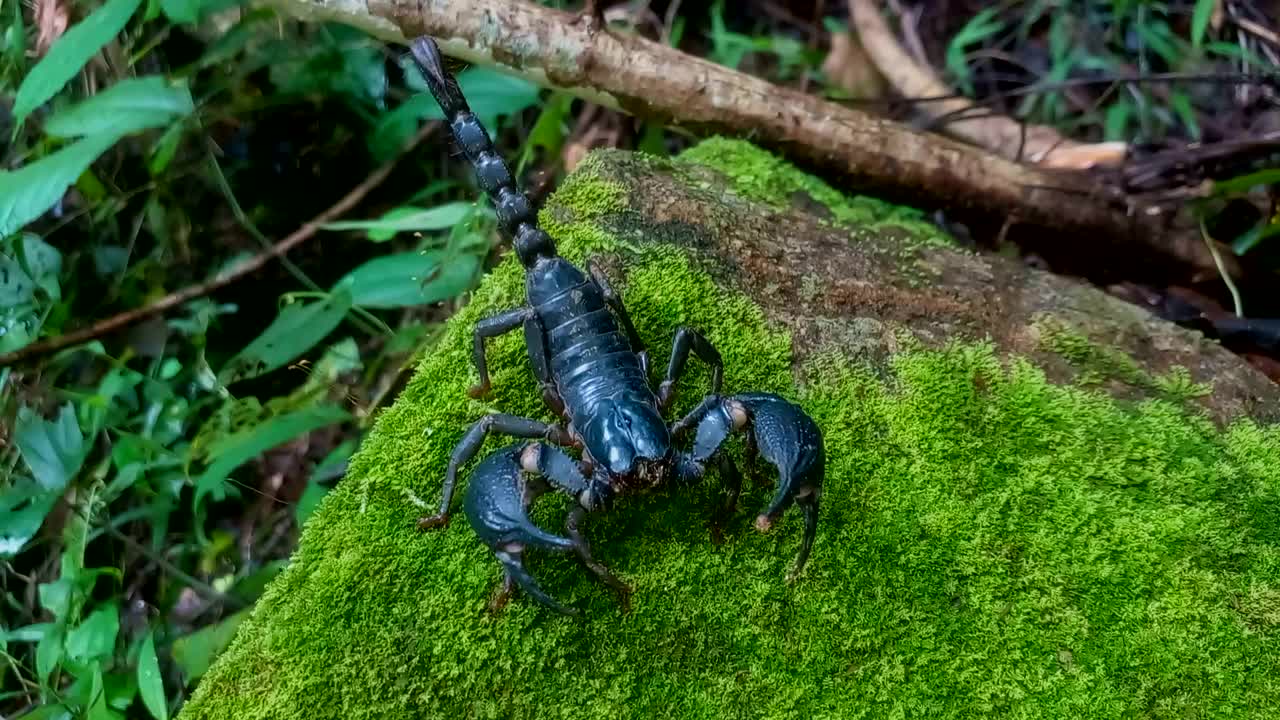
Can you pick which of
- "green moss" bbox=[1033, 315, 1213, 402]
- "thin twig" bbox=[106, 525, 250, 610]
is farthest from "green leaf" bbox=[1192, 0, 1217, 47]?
"thin twig" bbox=[106, 525, 250, 610]

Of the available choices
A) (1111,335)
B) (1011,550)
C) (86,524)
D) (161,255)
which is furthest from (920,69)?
(86,524)

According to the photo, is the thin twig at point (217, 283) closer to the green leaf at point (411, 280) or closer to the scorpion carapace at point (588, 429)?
the green leaf at point (411, 280)

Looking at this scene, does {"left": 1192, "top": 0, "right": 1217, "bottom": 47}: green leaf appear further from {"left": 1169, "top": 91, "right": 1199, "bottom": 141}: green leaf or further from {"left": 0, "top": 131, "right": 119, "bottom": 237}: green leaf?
{"left": 0, "top": 131, "right": 119, "bottom": 237}: green leaf

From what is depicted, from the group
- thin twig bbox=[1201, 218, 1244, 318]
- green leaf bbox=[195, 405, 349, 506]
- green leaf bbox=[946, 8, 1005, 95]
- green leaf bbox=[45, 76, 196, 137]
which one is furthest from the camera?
green leaf bbox=[946, 8, 1005, 95]

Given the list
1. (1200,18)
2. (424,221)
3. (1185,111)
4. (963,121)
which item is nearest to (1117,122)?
(1185,111)

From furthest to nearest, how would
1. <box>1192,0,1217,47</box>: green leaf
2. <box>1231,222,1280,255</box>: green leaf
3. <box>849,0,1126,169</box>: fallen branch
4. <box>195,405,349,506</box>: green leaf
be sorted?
1. <box>849,0,1126,169</box>: fallen branch
2. <box>1192,0,1217,47</box>: green leaf
3. <box>1231,222,1280,255</box>: green leaf
4. <box>195,405,349,506</box>: green leaf

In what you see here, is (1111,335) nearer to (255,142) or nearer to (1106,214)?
(1106,214)

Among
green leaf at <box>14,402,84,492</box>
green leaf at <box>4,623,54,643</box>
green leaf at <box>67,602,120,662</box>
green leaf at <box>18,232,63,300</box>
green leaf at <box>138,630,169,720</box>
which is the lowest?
green leaf at <box>4,623,54,643</box>
